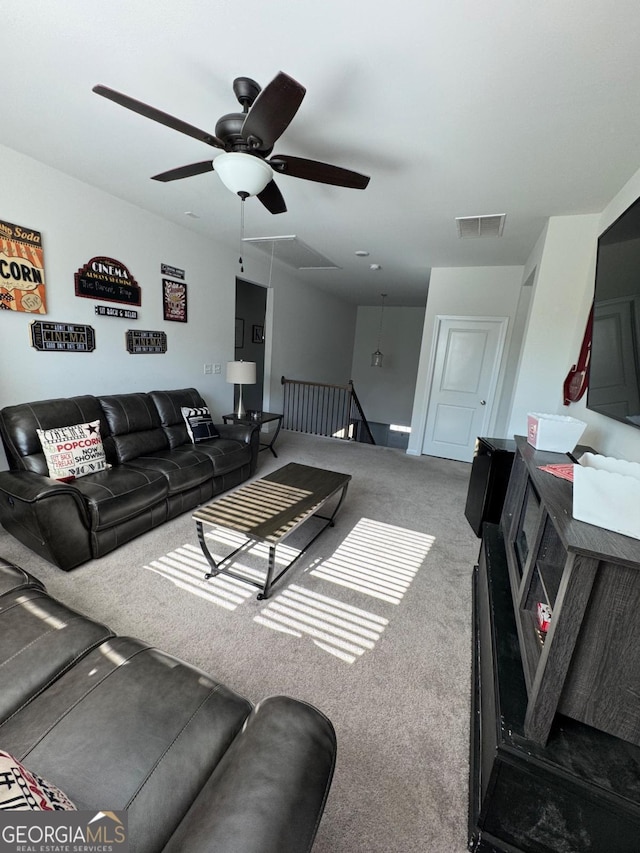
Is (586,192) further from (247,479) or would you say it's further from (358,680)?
(247,479)

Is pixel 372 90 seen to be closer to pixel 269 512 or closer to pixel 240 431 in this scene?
pixel 269 512

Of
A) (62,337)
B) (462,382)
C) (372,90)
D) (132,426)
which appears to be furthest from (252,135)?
(462,382)

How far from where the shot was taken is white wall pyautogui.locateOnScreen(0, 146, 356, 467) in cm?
271

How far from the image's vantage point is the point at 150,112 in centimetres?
150

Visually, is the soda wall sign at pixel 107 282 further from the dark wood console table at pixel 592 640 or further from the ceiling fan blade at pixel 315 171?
the dark wood console table at pixel 592 640

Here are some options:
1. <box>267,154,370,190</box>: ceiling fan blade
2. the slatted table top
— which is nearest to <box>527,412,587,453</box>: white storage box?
the slatted table top

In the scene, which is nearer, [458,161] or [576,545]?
[576,545]

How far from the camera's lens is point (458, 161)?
7.26 ft

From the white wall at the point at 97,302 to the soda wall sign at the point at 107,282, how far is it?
0.05 meters

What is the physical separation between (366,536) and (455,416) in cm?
299

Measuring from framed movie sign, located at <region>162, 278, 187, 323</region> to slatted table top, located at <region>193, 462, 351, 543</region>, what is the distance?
233 cm

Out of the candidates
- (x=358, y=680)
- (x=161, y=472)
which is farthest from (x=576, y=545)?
(x=161, y=472)

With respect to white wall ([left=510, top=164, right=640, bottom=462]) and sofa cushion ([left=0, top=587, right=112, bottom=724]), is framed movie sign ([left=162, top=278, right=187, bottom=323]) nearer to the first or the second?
sofa cushion ([left=0, top=587, right=112, bottom=724])

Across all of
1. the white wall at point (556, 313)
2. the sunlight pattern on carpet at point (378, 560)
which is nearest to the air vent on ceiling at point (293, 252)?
the white wall at point (556, 313)
